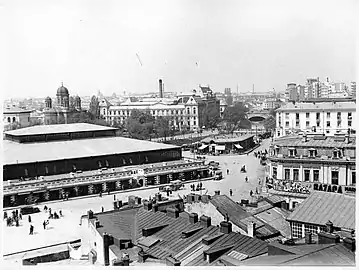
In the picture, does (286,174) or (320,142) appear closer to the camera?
(286,174)

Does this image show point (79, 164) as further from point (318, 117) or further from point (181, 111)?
point (181, 111)

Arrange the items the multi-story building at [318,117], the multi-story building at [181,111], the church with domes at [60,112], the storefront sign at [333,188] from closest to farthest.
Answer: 1. the storefront sign at [333,188]
2. the multi-story building at [318,117]
3. the church with domes at [60,112]
4. the multi-story building at [181,111]

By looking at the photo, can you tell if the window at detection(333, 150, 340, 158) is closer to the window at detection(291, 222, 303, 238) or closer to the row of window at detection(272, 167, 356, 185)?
the row of window at detection(272, 167, 356, 185)

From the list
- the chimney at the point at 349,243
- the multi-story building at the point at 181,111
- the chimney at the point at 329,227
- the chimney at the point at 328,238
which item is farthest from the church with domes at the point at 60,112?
the chimney at the point at 349,243

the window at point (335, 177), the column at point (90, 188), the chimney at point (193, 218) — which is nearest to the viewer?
the chimney at point (193, 218)

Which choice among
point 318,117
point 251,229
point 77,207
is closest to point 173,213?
point 251,229

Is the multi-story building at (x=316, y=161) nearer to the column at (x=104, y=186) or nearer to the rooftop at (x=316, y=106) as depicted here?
the rooftop at (x=316, y=106)
